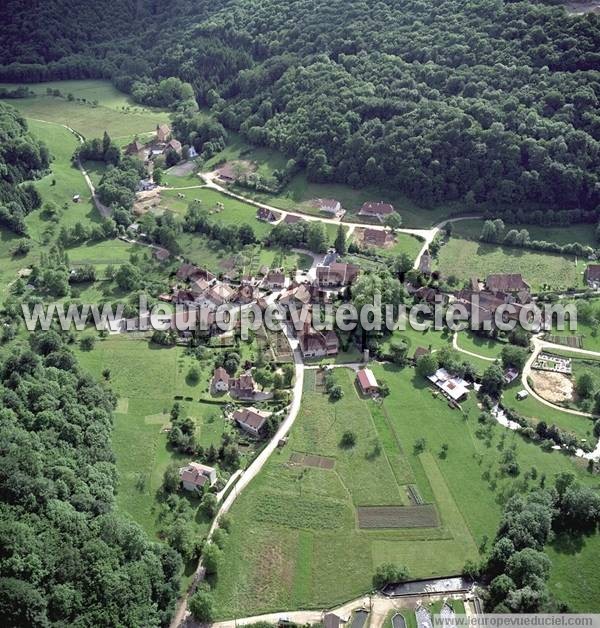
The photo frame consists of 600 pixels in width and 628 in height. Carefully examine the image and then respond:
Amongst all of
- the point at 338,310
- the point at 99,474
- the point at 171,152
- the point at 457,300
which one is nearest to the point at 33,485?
the point at 99,474

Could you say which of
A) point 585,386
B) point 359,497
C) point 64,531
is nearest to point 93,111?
point 64,531

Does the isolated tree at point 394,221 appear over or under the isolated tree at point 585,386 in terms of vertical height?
over

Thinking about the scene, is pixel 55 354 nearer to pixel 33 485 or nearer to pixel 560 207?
pixel 33 485

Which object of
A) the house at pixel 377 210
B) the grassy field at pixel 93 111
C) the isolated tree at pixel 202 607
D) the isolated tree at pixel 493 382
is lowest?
the isolated tree at pixel 202 607

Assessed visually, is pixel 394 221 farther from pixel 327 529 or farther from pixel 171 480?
pixel 171 480

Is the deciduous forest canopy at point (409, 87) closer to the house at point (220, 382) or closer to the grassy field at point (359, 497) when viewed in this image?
the grassy field at point (359, 497)

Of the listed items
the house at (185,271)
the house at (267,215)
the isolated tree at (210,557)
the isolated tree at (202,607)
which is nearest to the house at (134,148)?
the house at (267,215)
